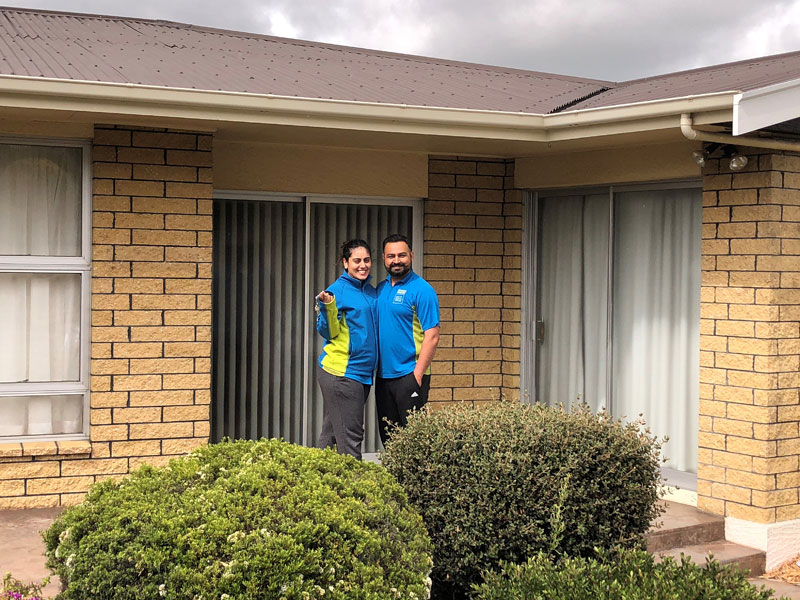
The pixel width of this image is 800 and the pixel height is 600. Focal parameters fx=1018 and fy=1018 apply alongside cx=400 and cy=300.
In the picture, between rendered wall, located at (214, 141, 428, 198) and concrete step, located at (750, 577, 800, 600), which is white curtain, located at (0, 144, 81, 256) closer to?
rendered wall, located at (214, 141, 428, 198)

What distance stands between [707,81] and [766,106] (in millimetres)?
1811

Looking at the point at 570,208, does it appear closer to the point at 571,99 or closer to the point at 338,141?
the point at 571,99

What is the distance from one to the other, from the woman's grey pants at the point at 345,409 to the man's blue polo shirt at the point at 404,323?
233 mm

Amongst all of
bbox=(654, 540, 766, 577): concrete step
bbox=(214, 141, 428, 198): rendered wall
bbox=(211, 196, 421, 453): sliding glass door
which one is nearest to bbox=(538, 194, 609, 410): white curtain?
bbox=(214, 141, 428, 198): rendered wall

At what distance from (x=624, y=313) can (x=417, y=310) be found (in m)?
2.13

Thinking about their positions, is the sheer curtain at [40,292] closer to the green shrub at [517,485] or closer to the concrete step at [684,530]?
the green shrub at [517,485]

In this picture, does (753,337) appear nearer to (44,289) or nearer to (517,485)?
(517,485)

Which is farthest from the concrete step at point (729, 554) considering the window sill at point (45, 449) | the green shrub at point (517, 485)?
the window sill at point (45, 449)

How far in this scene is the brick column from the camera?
6.66 metres

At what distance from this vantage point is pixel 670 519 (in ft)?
21.9

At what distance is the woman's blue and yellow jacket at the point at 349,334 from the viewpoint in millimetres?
6496

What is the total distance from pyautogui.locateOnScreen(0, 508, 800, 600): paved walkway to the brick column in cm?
46

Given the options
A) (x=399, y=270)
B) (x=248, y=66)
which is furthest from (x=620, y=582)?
(x=248, y=66)

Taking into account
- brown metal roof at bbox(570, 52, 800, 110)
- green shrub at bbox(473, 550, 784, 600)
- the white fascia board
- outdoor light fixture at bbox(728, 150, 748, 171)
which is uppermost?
brown metal roof at bbox(570, 52, 800, 110)
